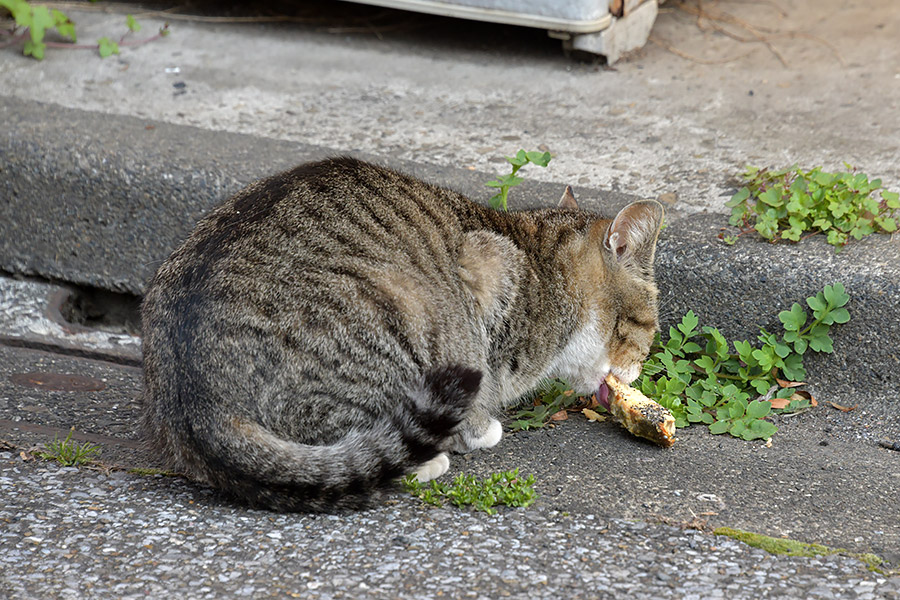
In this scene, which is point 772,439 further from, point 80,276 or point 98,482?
point 80,276

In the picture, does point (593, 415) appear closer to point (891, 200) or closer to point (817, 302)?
point (817, 302)

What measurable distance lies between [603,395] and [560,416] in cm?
17

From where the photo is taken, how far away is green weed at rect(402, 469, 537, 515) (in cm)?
272

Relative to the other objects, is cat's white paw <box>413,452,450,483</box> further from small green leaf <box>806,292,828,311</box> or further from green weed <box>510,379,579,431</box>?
small green leaf <box>806,292,828,311</box>

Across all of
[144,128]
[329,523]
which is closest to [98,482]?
[329,523]

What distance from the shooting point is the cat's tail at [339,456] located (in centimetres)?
259

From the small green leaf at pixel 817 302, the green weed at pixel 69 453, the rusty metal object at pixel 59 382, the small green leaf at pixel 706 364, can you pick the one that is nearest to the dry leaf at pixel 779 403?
Result: the small green leaf at pixel 706 364

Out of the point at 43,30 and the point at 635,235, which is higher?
the point at 43,30

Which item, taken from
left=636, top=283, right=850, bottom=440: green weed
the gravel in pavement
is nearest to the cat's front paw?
the gravel in pavement

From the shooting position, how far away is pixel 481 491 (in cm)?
276

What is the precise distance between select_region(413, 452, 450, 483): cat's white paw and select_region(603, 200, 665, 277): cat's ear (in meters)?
0.90

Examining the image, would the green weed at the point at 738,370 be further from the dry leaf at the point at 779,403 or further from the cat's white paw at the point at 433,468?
the cat's white paw at the point at 433,468

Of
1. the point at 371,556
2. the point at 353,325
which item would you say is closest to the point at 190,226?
the point at 353,325

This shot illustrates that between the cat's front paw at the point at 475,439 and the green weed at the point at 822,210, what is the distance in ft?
3.65
